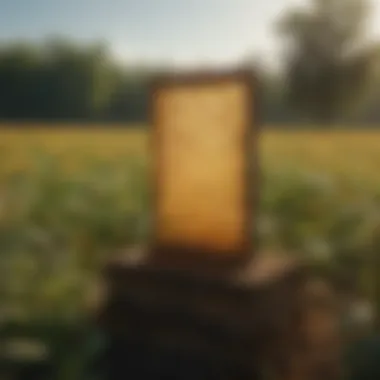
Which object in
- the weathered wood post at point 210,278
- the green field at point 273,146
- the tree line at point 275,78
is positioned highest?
the tree line at point 275,78

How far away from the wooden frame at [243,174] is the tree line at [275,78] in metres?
0.02

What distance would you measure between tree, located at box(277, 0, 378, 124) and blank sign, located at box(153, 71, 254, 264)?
6 centimetres

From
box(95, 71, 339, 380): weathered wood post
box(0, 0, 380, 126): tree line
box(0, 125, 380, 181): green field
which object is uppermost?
box(0, 0, 380, 126): tree line

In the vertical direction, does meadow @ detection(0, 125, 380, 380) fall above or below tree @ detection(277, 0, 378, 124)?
below

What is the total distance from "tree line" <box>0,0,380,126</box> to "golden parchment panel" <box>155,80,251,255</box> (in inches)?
1.2

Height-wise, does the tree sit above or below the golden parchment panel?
above

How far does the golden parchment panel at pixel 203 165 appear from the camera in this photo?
71cm

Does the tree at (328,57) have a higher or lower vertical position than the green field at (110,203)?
higher

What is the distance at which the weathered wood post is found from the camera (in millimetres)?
711

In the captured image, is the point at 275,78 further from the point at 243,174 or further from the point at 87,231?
the point at 87,231

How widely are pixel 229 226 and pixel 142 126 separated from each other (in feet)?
0.47

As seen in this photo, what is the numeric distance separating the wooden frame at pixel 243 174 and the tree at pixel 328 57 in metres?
0.05

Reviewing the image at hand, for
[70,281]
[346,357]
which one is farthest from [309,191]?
[70,281]

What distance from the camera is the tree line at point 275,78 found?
0.71 meters
